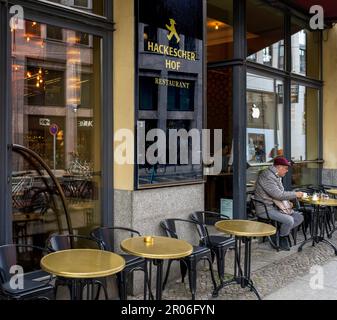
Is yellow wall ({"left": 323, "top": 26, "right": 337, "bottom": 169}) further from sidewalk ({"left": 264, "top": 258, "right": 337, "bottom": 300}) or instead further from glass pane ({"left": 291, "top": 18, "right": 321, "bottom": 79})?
sidewalk ({"left": 264, "top": 258, "right": 337, "bottom": 300})

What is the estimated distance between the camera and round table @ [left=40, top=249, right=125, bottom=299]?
2.96 meters

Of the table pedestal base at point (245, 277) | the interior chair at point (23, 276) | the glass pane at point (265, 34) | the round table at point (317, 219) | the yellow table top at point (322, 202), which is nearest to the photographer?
the interior chair at point (23, 276)

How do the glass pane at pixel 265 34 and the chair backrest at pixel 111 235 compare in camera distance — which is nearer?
the chair backrest at pixel 111 235

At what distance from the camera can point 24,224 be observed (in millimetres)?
4129

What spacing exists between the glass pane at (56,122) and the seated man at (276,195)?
2753mm

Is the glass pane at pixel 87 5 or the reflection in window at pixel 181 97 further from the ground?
the glass pane at pixel 87 5

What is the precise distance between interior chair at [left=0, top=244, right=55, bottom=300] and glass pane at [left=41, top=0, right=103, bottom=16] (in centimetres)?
250

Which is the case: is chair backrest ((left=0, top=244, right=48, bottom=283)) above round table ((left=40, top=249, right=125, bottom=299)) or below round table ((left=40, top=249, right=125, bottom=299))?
below

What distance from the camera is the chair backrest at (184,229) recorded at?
188 inches

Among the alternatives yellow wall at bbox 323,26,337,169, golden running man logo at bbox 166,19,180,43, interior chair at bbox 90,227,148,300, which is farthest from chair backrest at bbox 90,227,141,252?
yellow wall at bbox 323,26,337,169

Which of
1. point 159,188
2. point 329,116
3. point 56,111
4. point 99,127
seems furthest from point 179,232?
point 329,116

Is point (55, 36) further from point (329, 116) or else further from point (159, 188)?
point (329, 116)

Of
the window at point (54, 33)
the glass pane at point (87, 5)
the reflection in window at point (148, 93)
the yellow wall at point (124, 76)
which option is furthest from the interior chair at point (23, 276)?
the glass pane at point (87, 5)

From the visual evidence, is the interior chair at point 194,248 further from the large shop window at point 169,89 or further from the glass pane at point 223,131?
the glass pane at point 223,131
